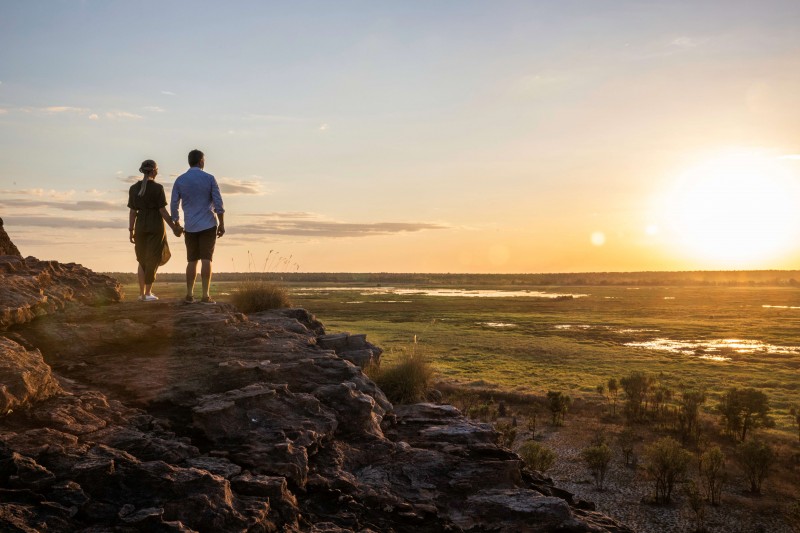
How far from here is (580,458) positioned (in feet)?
62.6

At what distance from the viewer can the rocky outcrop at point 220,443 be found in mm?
5559

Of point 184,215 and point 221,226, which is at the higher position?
point 184,215

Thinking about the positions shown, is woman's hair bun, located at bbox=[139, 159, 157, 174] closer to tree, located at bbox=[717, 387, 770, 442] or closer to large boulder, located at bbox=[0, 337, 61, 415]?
large boulder, located at bbox=[0, 337, 61, 415]

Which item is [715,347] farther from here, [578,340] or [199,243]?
[199,243]

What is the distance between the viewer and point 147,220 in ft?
35.4

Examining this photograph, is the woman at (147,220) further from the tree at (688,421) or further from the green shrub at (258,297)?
the tree at (688,421)

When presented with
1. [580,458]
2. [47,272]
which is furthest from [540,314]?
[47,272]

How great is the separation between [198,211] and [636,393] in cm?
2065

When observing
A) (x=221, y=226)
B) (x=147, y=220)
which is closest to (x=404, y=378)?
(x=221, y=226)

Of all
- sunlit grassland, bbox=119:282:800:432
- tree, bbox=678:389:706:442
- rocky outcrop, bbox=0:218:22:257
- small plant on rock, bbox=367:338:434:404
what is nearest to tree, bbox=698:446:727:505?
tree, bbox=678:389:706:442

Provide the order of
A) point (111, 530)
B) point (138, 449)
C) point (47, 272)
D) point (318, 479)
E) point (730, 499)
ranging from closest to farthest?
point (111, 530), point (138, 449), point (318, 479), point (47, 272), point (730, 499)

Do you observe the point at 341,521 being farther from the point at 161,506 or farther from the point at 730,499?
the point at 730,499

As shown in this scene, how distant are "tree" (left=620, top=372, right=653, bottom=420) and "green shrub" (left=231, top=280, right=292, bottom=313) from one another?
623 inches

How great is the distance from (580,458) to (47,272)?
639 inches
